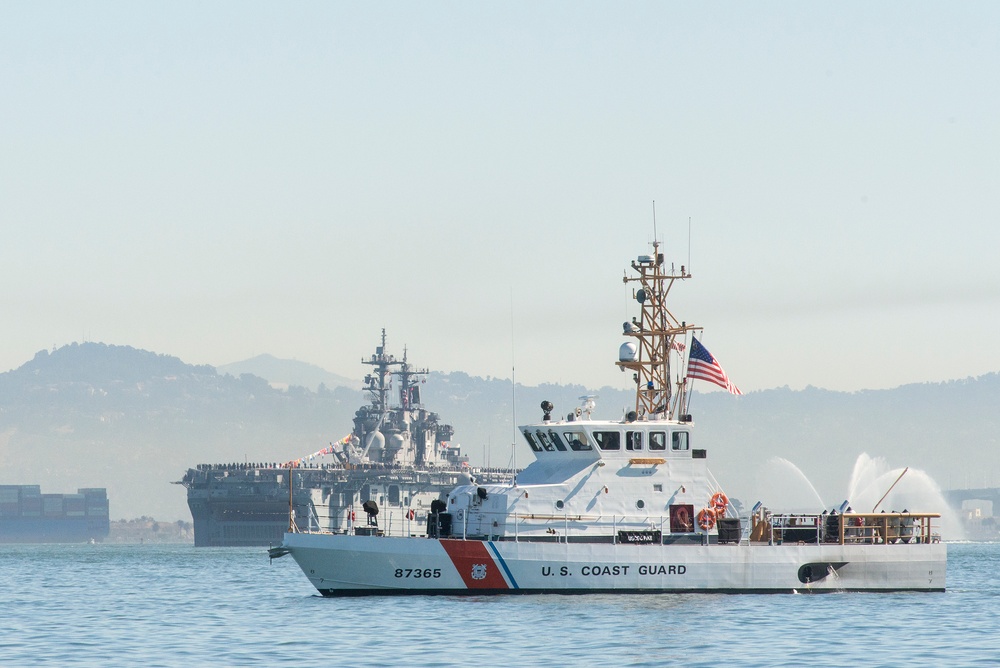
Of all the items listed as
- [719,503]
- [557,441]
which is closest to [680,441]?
[719,503]

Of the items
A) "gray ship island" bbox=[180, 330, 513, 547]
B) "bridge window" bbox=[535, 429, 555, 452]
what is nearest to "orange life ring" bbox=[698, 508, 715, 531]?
"bridge window" bbox=[535, 429, 555, 452]

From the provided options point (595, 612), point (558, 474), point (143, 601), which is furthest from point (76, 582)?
point (595, 612)

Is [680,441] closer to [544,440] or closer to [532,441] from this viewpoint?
[544,440]

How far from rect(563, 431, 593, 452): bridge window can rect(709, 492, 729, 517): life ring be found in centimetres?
440

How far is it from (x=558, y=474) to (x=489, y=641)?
39.1 ft

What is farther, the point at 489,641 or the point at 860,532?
the point at 860,532

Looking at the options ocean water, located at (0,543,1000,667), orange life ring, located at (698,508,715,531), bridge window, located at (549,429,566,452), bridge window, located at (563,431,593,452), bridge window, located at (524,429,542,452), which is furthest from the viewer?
bridge window, located at (524,429,542,452)

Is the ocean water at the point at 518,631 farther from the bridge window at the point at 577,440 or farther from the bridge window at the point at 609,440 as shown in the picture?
the bridge window at the point at 577,440

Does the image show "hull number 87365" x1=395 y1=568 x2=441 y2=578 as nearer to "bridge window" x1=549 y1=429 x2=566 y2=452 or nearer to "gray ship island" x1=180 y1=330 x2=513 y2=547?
"bridge window" x1=549 y1=429 x2=566 y2=452

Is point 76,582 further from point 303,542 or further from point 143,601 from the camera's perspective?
point 303,542

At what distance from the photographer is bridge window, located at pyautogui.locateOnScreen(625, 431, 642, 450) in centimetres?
4731

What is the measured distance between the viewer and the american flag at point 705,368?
48075 mm

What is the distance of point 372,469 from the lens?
583 ft

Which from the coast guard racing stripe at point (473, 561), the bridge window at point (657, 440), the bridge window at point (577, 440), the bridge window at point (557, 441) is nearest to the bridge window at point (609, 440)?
the bridge window at point (577, 440)
